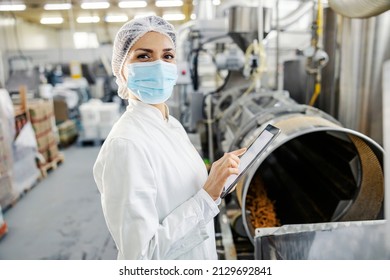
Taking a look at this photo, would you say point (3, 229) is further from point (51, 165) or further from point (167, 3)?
point (167, 3)

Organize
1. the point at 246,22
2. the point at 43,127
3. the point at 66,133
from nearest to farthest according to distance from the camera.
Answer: the point at 246,22
the point at 43,127
the point at 66,133

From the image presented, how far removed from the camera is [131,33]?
726 mm

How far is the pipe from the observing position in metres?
0.91

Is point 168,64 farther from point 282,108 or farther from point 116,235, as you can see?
point 282,108

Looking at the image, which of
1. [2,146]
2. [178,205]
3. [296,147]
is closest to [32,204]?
[2,146]

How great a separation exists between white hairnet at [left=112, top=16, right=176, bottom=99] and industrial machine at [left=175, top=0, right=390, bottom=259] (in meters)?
0.42

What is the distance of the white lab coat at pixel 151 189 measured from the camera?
0.66 metres

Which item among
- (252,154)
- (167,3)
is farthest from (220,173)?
(167,3)

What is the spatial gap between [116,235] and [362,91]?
1.05 m

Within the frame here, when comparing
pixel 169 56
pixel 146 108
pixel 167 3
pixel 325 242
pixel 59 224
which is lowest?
pixel 59 224

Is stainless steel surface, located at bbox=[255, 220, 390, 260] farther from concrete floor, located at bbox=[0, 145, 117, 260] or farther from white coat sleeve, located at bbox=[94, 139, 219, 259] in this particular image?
concrete floor, located at bbox=[0, 145, 117, 260]

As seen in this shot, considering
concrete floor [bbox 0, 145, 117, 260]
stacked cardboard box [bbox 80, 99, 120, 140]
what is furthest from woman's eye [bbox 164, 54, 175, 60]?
stacked cardboard box [bbox 80, 99, 120, 140]

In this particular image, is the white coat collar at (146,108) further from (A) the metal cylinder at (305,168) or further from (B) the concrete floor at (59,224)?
(B) the concrete floor at (59,224)

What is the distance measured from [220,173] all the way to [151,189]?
15 centimetres
